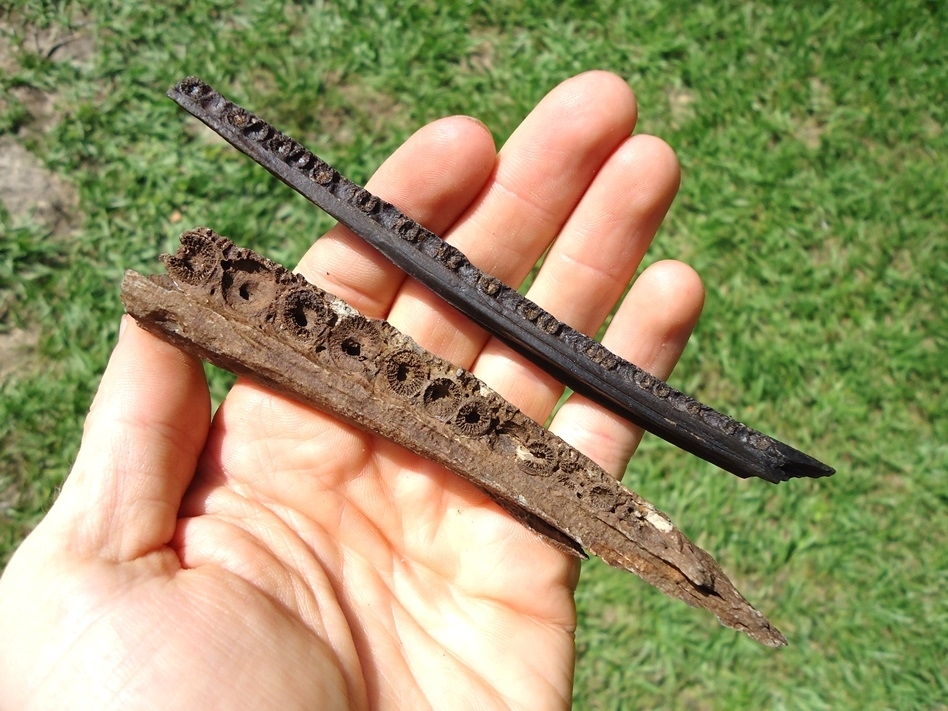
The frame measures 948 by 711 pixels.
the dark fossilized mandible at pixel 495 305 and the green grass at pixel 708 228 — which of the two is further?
the green grass at pixel 708 228

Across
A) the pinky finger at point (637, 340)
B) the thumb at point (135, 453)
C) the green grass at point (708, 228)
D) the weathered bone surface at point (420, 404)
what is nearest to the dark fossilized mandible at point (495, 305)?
the pinky finger at point (637, 340)

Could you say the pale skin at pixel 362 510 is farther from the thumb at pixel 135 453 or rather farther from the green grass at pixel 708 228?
the green grass at pixel 708 228

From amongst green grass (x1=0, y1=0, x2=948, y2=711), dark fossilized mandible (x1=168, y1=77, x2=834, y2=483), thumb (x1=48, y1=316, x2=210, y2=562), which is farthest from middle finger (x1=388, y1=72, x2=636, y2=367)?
green grass (x1=0, y1=0, x2=948, y2=711)

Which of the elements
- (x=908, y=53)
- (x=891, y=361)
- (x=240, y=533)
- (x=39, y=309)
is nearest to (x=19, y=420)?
(x=39, y=309)

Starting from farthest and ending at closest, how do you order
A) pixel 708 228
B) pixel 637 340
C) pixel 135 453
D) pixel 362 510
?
1. pixel 708 228
2. pixel 637 340
3. pixel 362 510
4. pixel 135 453

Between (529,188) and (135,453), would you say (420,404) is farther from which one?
(529,188)

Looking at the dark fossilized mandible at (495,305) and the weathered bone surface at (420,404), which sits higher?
the dark fossilized mandible at (495,305)

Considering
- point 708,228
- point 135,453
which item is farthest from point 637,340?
point 135,453
